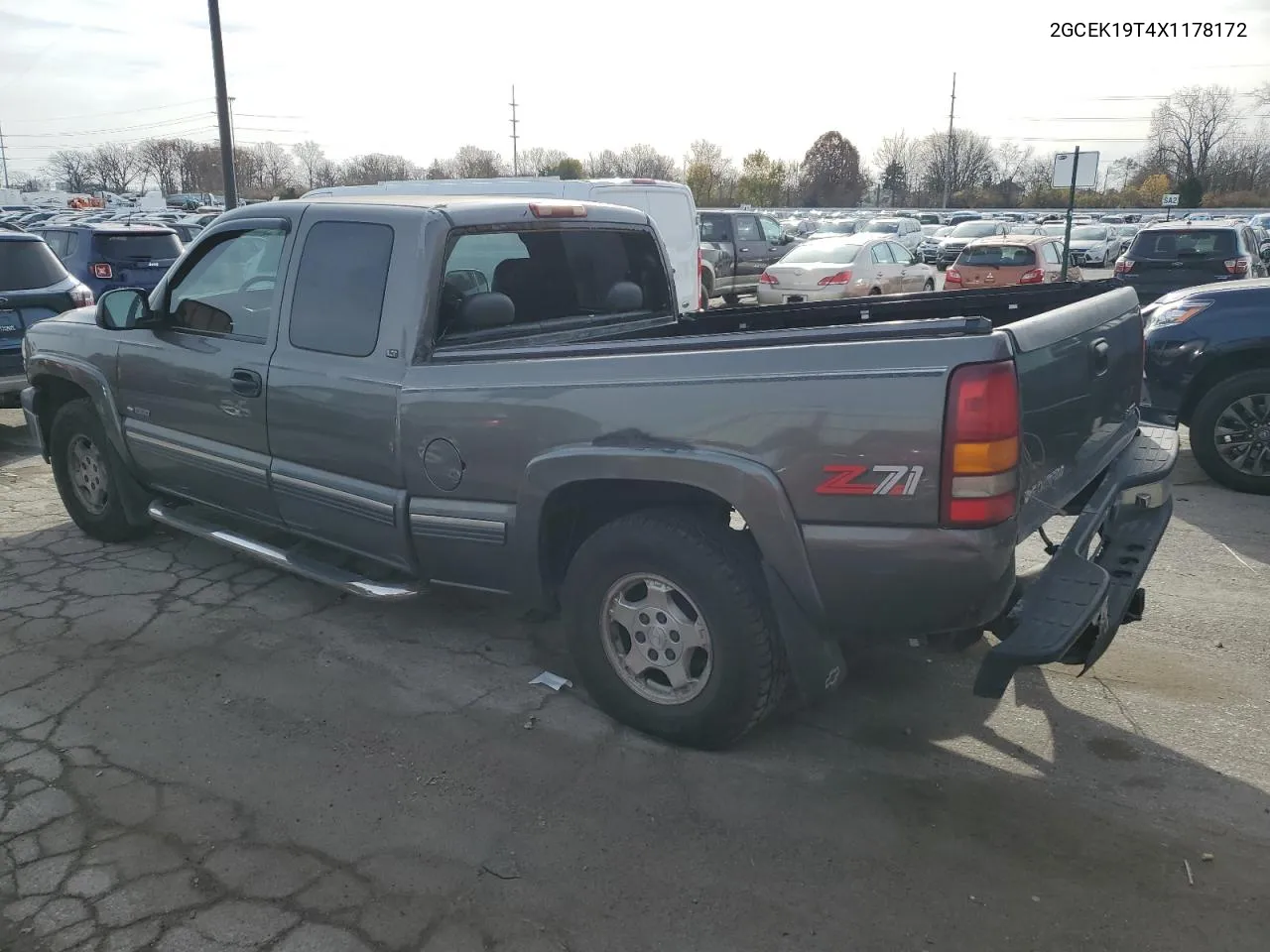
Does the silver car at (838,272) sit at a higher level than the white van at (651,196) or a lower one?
lower

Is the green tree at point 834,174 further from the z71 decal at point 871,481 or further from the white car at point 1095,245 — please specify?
the z71 decal at point 871,481

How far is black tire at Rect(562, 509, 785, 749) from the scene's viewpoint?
10.4 ft

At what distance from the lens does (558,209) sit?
4336mm

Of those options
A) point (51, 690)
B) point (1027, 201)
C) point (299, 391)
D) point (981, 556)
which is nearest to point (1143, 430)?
point (981, 556)

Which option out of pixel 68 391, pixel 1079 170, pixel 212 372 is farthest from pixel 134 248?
pixel 1079 170

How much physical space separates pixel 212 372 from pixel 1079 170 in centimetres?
1567

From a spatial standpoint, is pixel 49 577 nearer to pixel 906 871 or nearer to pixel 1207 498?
pixel 906 871

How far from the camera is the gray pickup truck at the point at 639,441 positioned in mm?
2818

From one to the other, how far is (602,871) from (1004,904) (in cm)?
113

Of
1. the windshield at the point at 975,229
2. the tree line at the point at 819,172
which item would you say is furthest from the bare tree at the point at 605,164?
the windshield at the point at 975,229

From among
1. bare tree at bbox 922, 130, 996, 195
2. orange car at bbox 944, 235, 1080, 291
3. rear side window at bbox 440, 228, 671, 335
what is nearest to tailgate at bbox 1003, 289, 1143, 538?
rear side window at bbox 440, 228, 671, 335

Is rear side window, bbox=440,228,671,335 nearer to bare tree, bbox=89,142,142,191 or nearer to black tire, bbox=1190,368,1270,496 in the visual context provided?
black tire, bbox=1190,368,1270,496

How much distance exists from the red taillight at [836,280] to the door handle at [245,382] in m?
12.3

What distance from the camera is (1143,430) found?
4.21 m
